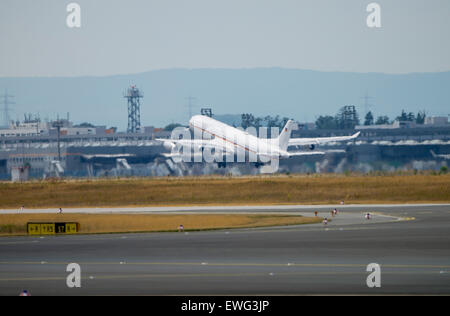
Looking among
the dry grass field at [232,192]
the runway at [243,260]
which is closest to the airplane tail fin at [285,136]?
the dry grass field at [232,192]

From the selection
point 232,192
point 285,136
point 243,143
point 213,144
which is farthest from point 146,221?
point 213,144

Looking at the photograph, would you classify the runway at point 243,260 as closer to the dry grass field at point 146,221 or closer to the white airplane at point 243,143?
the dry grass field at point 146,221

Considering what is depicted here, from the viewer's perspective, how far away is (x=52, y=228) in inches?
1911

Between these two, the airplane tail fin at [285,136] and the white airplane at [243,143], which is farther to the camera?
the white airplane at [243,143]

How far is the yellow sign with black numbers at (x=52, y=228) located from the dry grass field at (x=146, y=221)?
0.61m

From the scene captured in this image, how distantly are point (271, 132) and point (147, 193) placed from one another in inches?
4383

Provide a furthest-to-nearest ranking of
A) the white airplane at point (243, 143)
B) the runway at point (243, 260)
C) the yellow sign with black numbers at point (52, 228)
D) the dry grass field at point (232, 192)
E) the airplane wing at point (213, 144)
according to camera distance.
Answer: the airplane wing at point (213, 144)
the white airplane at point (243, 143)
the dry grass field at point (232, 192)
the yellow sign with black numbers at point (52, 228)
the runway at point (243, 260)

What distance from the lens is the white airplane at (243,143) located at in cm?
10856

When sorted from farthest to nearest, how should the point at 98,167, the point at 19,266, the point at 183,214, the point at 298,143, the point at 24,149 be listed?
the point at 24,149
the point at 98,167
the point at 298,143
the point at 183,214
the point at 19,266

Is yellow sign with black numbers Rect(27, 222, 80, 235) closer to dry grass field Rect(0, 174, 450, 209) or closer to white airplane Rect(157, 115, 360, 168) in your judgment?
dry grass field Rect(0, 174, 450, 209)

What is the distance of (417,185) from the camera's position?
7781 cm

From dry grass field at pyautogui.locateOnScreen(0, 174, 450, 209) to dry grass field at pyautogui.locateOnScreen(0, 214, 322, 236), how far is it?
17.0 metres

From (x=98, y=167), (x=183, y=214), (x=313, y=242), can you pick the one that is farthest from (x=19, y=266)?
(x=98, y=167)
